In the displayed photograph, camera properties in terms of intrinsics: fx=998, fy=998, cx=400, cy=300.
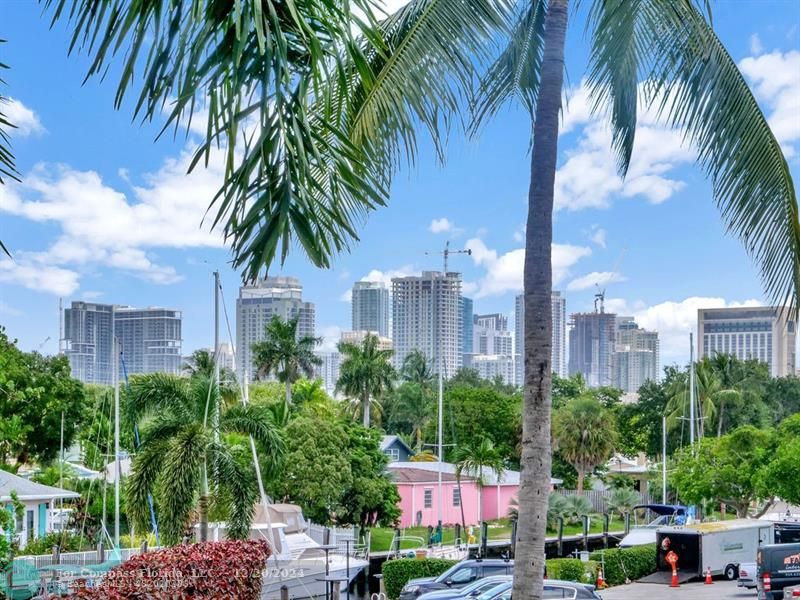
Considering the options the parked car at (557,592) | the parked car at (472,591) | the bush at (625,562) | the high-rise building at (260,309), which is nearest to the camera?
the parked car at (557,592)

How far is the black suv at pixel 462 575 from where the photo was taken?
81.6 ft

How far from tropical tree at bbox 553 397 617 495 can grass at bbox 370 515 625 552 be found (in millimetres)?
2701

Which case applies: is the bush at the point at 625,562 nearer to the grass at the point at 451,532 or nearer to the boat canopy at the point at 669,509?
the grass at the point at 451,532

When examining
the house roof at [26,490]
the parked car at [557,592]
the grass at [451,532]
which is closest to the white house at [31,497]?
the house roof at [26,490]

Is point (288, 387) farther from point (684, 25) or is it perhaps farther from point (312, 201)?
point (312, 201)

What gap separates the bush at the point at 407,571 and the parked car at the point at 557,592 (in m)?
7.32

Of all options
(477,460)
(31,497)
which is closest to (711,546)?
(477,460)

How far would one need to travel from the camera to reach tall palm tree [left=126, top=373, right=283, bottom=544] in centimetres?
2398

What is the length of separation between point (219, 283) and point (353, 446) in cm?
1439

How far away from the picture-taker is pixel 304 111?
10.7ft

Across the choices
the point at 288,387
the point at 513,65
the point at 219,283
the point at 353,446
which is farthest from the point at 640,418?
the point at 513,65

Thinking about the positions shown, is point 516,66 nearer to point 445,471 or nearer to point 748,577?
point 748,577

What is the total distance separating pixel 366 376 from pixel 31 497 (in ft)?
130

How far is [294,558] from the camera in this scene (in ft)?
103
